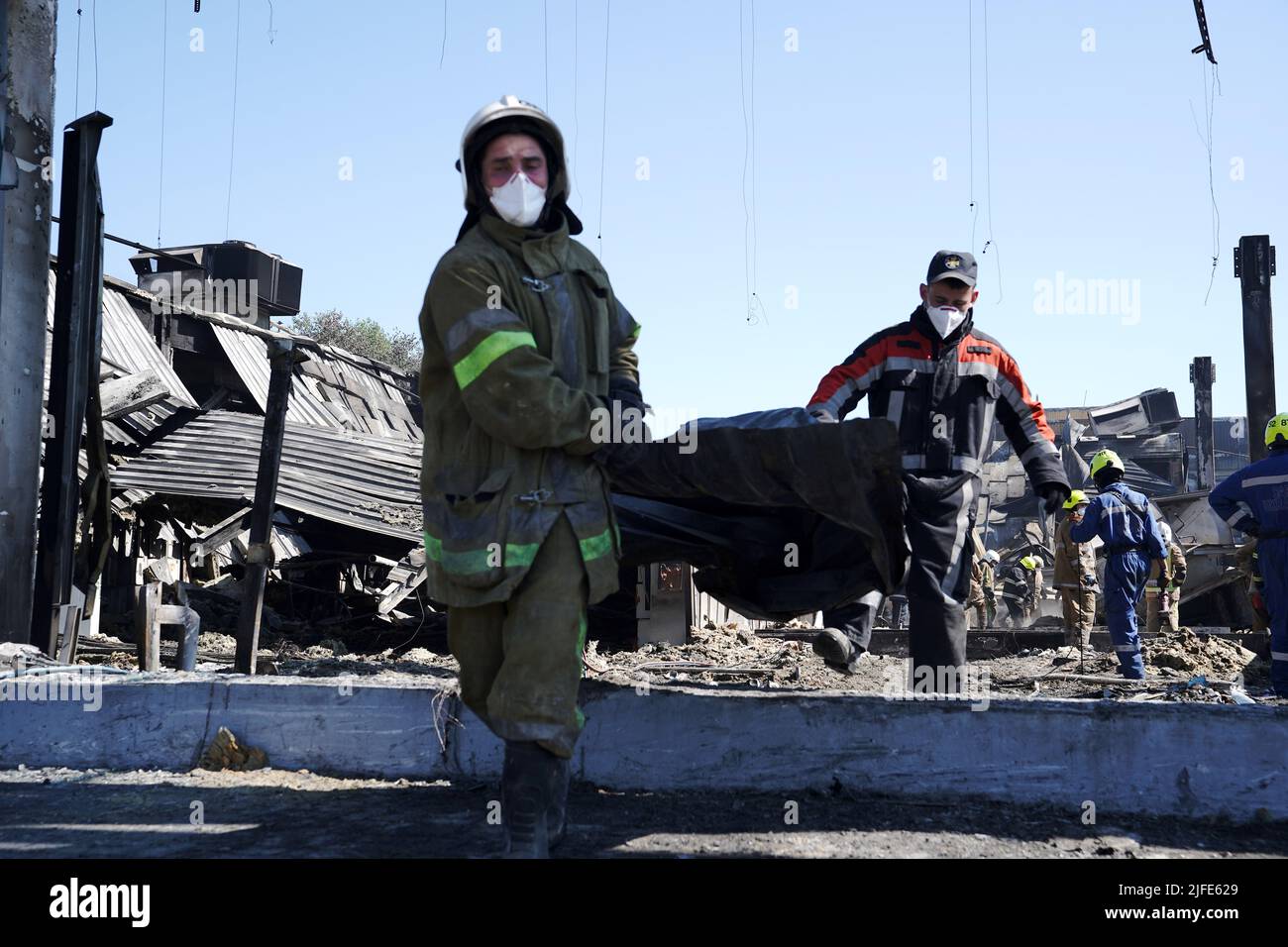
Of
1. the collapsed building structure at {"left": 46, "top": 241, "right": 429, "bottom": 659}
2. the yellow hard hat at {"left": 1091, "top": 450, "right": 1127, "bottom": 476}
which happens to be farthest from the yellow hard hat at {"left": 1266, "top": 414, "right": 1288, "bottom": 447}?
the collapsed building structure at {"left": 46, "top": 241, "right": 429, "bottom": 659}

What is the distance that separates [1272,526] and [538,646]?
20.2 feet

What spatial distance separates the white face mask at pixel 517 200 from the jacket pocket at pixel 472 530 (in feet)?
2.50

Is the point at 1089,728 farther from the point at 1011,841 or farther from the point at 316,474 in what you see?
the point at 316,474

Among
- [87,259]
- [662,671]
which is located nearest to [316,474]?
[662,671]

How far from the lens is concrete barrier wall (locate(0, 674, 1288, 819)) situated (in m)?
3.96

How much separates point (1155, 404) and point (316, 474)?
27.2 metres

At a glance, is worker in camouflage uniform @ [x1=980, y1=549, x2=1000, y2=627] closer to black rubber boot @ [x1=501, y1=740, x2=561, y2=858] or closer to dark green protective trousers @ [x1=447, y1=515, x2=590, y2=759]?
dark green protective trousers @ [x1=447, y1=515, x2=590, y2=759]

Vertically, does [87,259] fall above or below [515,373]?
above

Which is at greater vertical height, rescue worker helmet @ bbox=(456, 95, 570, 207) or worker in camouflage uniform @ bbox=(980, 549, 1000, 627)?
rescue worker helmet @ bbox=(456, 95, 570, 207)

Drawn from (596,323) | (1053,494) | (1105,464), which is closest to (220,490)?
(1105,464)

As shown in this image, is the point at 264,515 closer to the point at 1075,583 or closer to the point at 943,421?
the point at 943,421

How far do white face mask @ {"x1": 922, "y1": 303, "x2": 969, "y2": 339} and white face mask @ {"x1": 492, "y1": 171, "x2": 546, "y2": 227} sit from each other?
7.29 ft
